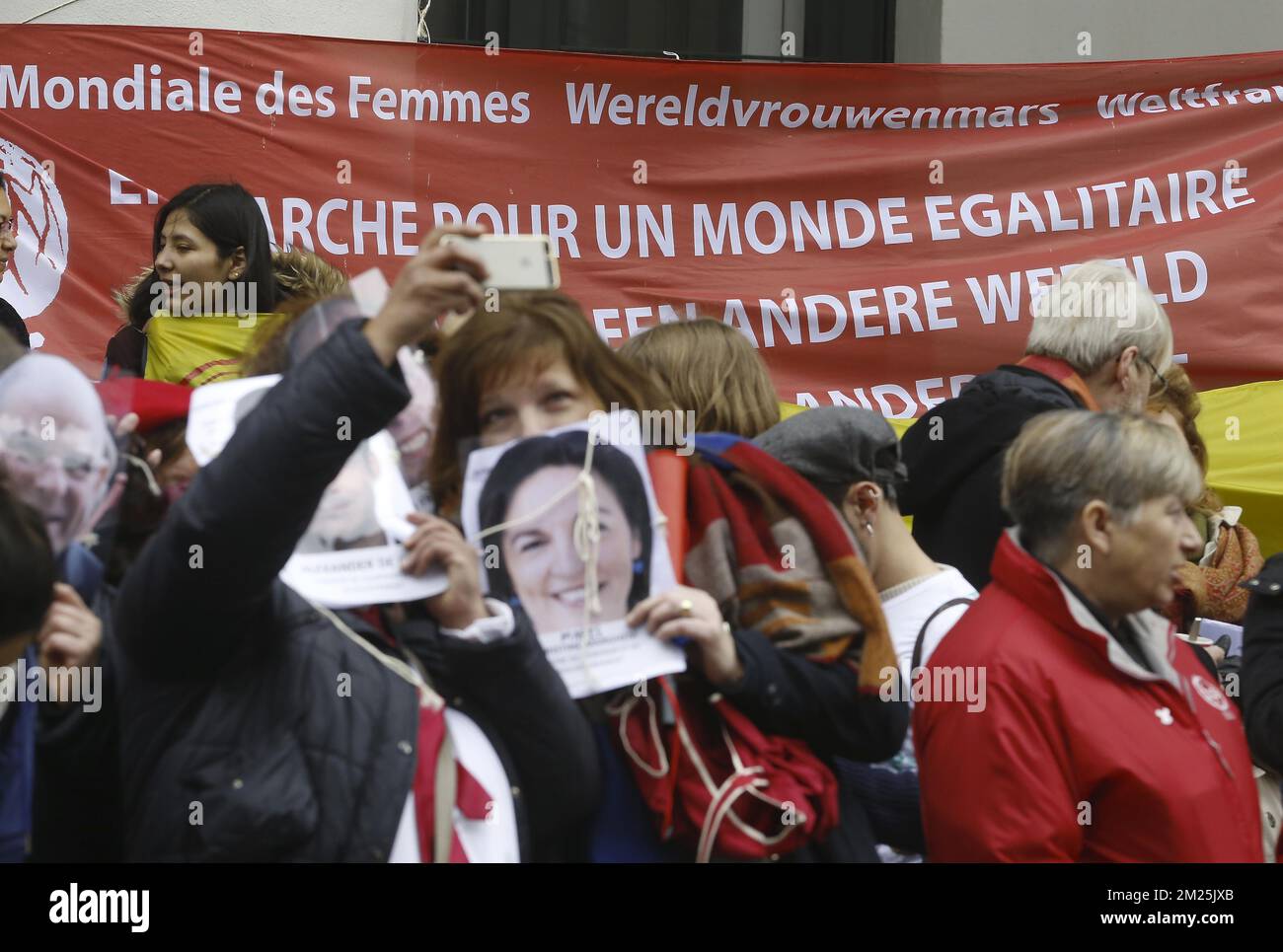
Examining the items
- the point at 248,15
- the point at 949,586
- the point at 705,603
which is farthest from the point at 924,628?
the point at 248,15

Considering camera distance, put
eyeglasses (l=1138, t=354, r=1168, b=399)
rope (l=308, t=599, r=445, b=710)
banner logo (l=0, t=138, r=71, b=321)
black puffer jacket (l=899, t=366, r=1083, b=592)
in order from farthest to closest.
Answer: banner logo (l=0, t=138, r=71, b=321) → eyeglasses (l=1138, t=354, r=1168, b=399) → black puffer jacket (l=899, t=366, r=1083, b=592) → rope (l=308, t=599, r=445, b=710)

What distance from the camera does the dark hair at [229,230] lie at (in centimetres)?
416

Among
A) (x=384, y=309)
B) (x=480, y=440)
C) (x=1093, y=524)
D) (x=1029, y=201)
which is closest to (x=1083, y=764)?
(x=1093, y=524)

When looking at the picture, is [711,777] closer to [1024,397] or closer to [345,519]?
[345,519]

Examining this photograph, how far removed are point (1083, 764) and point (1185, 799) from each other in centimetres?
18

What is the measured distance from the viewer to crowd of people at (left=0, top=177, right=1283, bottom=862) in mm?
2498

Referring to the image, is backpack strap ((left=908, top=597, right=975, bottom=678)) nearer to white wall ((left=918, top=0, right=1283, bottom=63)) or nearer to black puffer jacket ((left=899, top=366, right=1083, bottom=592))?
black puffer jacket ((left=899, top=366, right=1083, bottom=592))

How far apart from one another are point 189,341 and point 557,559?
5.79 feet

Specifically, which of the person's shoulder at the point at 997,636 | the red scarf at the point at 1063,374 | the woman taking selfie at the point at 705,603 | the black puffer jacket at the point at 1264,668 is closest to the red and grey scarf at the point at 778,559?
the woman taking selfie at the point at 705,603

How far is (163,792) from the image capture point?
2.50 meters

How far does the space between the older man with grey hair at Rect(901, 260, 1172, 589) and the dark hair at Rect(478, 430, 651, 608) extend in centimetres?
125

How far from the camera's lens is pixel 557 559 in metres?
2.73

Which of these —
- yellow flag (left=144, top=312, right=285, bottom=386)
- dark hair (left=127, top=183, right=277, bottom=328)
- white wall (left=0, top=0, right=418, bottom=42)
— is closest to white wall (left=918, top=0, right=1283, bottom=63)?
Result: white wall (left=0, top=0, right=418, bottom=42)
